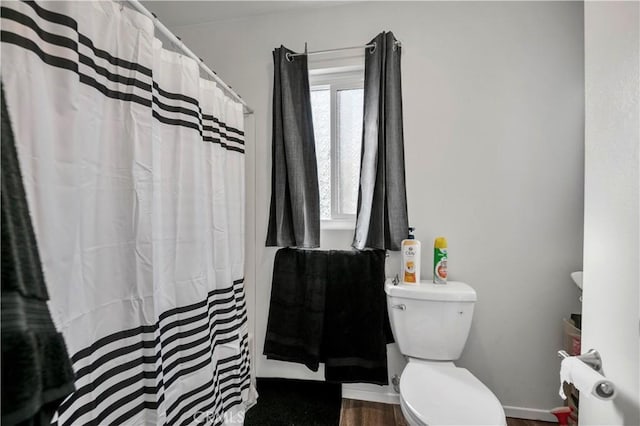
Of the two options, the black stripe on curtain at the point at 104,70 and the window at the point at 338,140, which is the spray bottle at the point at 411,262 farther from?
the black stripe on curtain at the point at 104,70

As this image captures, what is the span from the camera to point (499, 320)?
144 cm

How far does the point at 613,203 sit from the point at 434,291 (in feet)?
2.72

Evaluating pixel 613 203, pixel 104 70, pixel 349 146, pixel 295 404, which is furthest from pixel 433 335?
pixel 104 70

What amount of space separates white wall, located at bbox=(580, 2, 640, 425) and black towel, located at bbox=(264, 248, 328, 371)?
108 centimetres

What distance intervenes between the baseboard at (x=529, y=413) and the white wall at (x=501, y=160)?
0.04 feet

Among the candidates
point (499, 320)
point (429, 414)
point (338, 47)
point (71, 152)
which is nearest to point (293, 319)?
point (429, 414)

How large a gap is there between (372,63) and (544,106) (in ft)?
3.04

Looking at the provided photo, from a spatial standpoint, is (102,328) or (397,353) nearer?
(102,328)

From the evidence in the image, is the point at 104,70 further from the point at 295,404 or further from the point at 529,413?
the point at 529,413

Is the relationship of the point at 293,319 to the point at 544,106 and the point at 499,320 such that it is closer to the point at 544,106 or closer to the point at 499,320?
the point at 499,320

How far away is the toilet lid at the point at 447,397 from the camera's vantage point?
0.91 meters

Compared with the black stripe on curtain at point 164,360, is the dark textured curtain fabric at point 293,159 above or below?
above

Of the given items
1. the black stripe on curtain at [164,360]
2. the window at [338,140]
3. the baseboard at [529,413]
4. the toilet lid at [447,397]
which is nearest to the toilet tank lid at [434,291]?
the toilet lid at [447,397]

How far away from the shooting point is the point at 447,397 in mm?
1016
